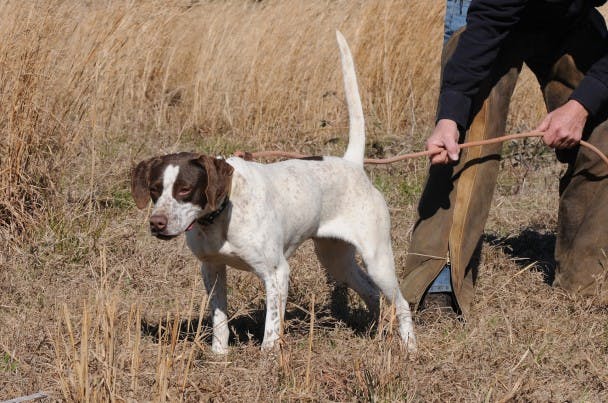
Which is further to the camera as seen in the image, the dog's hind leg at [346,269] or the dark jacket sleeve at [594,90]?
the dog's hind leg at [346,269]

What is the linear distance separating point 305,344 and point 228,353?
35 cm

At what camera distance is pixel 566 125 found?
177 inches

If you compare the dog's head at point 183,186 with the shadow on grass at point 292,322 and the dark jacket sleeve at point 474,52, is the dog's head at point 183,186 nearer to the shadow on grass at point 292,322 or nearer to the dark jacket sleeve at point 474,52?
the shadow on grass at point 292,322

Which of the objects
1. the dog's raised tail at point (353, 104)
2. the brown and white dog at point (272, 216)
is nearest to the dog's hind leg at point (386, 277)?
the brown and white dog at point (272, 216)

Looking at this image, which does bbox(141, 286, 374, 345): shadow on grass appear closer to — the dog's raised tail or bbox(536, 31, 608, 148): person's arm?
the dog's raised tail

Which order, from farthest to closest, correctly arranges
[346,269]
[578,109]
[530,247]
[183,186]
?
[530,247]
[346,269]
[578,109]
[183,186]

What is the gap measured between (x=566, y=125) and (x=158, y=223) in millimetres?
1943

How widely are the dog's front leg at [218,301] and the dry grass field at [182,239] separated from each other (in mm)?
93

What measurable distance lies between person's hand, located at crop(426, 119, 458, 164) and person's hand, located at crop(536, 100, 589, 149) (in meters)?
0.43

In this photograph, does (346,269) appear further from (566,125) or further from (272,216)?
(566,125)

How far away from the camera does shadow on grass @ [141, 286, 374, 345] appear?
15.2ft

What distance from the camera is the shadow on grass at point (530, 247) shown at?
5.75 meters

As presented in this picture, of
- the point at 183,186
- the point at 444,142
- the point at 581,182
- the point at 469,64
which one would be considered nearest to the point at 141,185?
the point at 183,186

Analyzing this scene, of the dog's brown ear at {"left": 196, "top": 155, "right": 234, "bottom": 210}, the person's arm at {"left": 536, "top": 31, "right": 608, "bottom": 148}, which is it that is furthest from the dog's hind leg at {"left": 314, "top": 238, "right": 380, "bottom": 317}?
the person's arm at {"left": 536, "top": 31, "right": 608, "bottom": 148}
